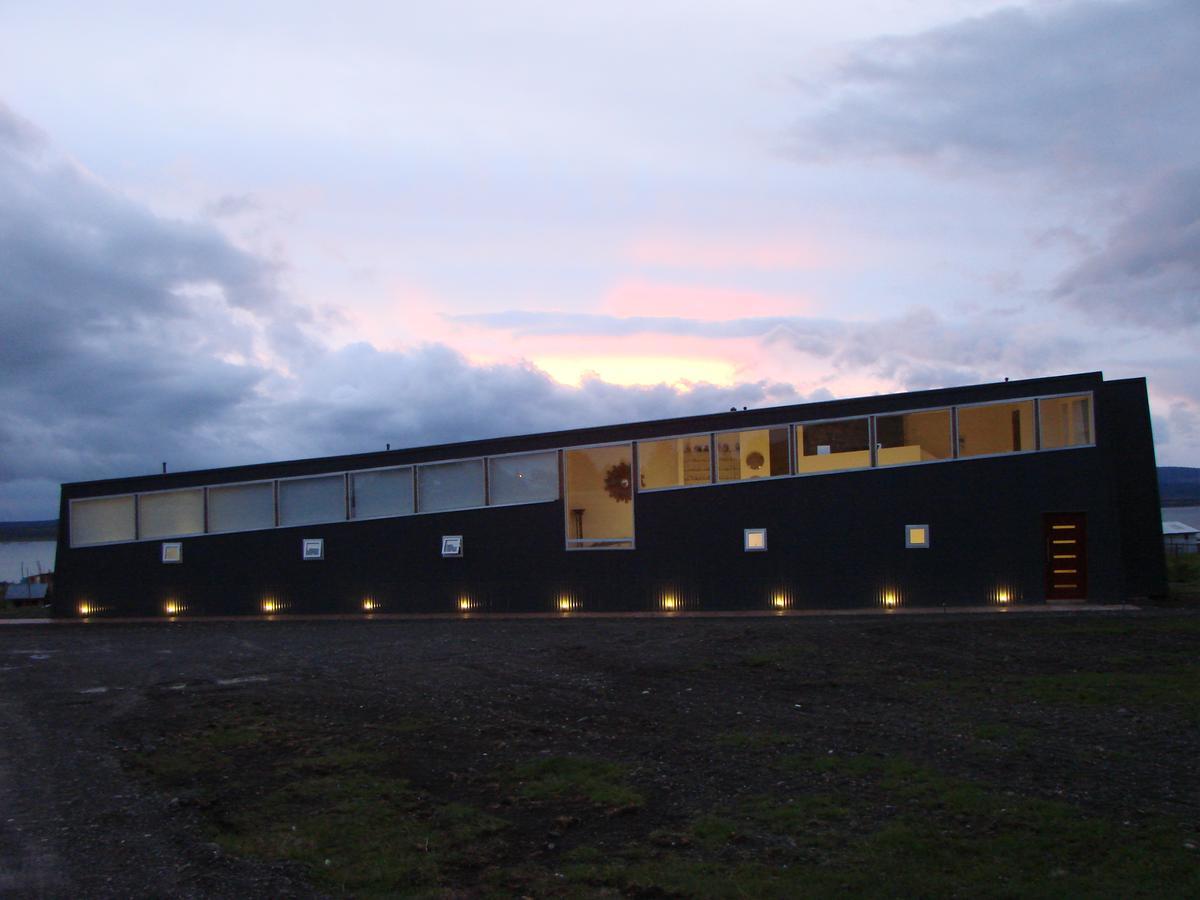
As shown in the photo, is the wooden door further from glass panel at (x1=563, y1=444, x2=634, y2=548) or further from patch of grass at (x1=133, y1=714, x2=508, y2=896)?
patch of grass at (x1=133, y1=714, x2=508, y2=896)

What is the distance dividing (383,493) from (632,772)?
15.9 meters

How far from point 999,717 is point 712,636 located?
637 cm

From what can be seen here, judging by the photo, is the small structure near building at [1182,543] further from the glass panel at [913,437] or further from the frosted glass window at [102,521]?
the frosted glass window at [102,521]

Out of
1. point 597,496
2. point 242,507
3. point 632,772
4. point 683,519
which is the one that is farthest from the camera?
point 242,507

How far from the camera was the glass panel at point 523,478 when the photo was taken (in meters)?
20.9

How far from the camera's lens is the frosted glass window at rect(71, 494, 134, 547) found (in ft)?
77.7

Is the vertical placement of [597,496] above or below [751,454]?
below

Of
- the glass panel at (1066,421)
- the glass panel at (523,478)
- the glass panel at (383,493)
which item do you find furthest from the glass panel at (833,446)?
the glass panel at (383,493)

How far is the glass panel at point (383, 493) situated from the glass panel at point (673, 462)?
5.52m

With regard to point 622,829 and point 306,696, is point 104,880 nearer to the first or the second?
point 622,829

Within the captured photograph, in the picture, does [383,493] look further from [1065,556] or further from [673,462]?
[1065,556]

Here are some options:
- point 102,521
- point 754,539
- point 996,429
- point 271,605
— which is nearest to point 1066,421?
point 996,429

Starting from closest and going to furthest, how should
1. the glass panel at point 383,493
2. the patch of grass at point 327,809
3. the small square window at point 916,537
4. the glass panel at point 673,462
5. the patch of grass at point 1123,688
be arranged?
the patch of grass at point 327,809
the patch of grass at point 1123,688
the small square window at point 916,537
the glass panel at point 673,462
the glass panel at point 383,493

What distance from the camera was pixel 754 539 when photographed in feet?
62.4
